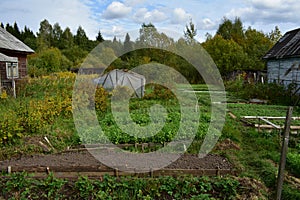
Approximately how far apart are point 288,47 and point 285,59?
2.95 feet

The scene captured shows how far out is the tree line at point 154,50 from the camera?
1556 cm

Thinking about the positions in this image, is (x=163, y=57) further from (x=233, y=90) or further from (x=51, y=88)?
(x=51, y=88)

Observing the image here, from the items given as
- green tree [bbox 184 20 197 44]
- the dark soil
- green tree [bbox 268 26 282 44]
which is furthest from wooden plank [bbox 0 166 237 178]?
green tree [bbox 268 26 282 44]

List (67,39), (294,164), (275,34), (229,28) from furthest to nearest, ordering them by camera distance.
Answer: (67,39)
(229,28)
(275,34)
(294,164)

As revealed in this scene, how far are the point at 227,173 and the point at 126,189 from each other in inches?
62.1

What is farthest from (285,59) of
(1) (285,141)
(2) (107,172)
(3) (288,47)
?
(2) (107,172)

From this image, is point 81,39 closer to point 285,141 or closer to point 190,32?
point 190,32

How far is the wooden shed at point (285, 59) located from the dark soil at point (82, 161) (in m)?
10.3

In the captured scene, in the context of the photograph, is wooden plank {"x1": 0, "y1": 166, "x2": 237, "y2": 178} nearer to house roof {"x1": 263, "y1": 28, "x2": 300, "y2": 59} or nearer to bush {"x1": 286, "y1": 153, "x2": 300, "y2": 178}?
bush {"x1": 286, "y1": 153, "x2": 300, "y2": 178}

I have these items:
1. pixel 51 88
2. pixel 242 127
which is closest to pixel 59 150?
pixel 242 127

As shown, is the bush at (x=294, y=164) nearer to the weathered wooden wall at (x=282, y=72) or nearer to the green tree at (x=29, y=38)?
the weathered wooden wall at (x=282, y=72)

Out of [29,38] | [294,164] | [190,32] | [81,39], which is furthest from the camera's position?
[81,39]

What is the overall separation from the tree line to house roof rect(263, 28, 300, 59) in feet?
14.0

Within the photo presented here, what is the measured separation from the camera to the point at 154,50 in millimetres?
16859
